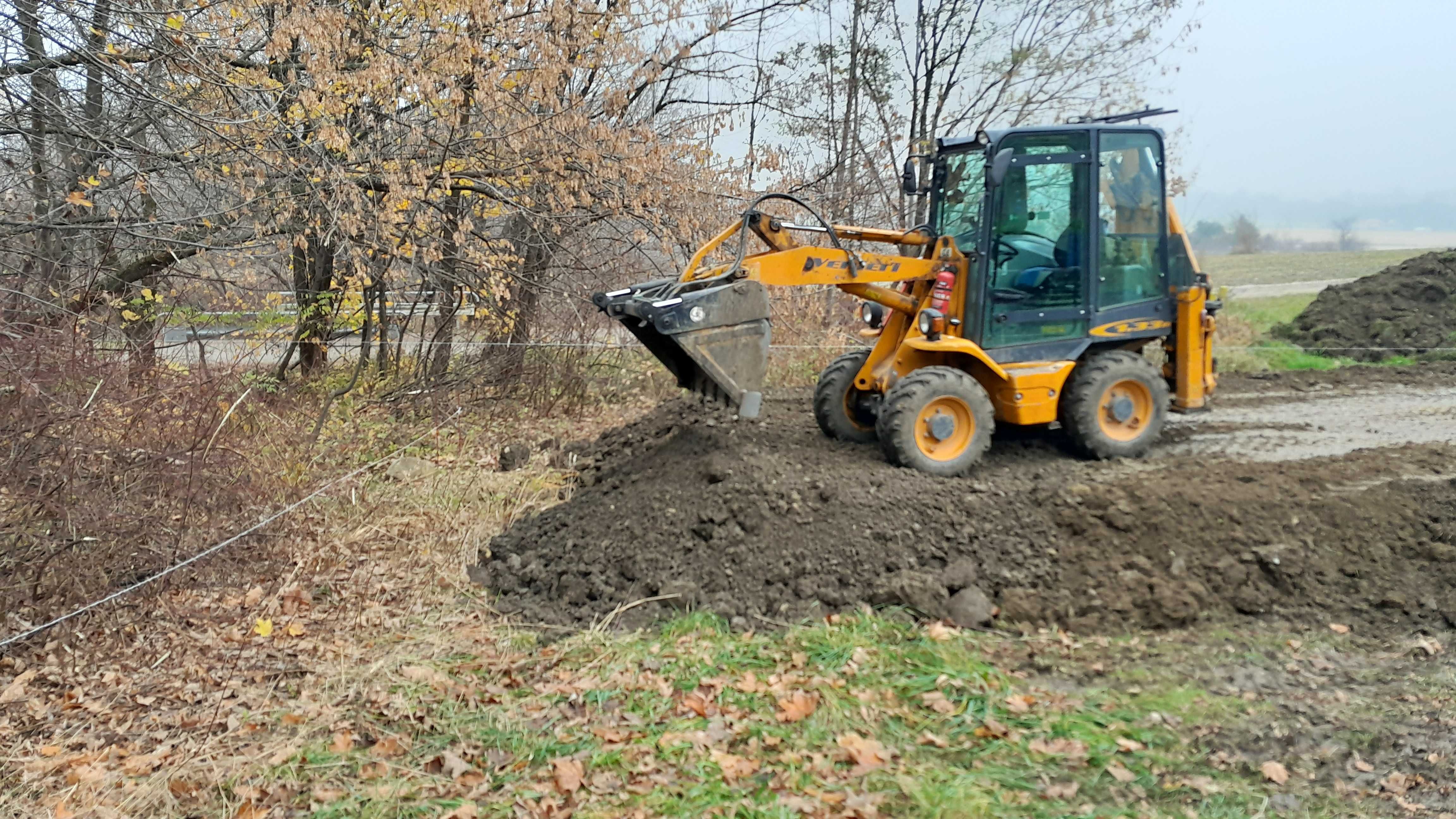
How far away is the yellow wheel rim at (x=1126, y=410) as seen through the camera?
7.74 meters

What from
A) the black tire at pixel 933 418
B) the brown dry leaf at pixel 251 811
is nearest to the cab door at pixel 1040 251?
the black tire at pixel 933 418

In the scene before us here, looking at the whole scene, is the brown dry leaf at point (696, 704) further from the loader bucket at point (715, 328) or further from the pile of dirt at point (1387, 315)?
the pile of dirt at point (1387, 315)

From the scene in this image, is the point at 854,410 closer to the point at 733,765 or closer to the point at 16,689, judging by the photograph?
the point at 733,765

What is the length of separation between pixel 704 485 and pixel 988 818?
3.34 meters

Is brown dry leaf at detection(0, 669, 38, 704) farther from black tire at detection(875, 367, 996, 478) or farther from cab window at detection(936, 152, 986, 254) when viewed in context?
cab window at detection(936, 152, 986, 254)

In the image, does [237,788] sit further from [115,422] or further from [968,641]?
[968,641]

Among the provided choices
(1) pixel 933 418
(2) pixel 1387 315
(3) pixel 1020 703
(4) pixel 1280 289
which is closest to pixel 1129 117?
(1) pixel 933 418

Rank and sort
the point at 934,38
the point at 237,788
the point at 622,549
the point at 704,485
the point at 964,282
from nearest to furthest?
the point at 237,788 < the point at 622,549 < the point at 704,485 < the point at 964,282 < the point at 934,38

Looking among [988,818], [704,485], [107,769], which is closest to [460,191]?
[704,485]

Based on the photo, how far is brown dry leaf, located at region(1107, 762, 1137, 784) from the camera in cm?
393

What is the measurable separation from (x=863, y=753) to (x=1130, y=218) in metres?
5.12

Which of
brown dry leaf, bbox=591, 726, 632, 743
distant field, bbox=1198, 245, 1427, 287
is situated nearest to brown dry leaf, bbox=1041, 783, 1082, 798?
brown dry leaf, bbox=591, 726, 632, 743

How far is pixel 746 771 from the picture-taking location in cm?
407

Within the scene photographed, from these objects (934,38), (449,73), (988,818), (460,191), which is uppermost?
(934,38)
